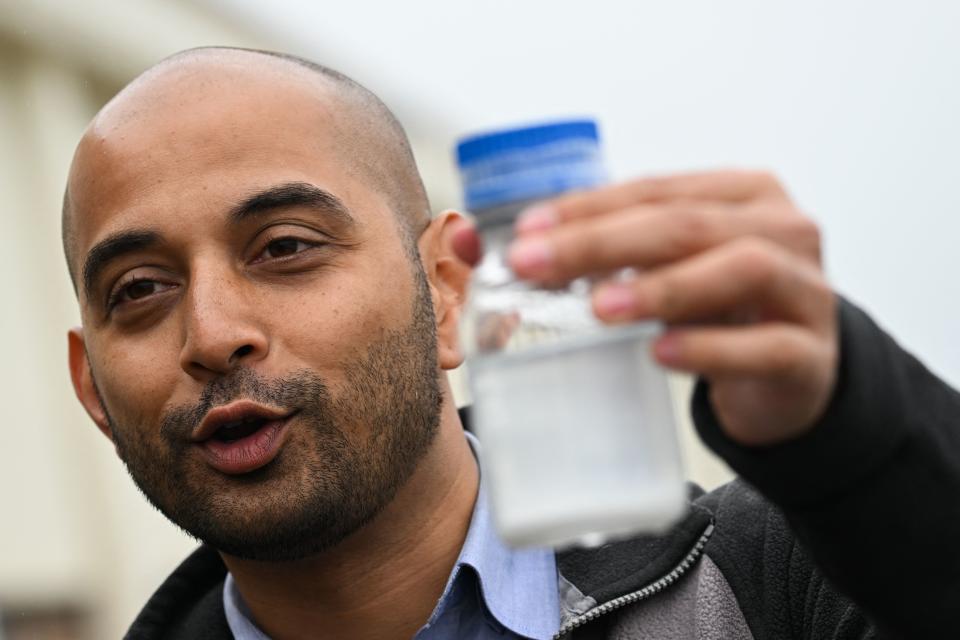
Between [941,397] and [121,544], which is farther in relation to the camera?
[121,544]

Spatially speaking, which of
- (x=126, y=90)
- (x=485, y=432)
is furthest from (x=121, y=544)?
(x=485, y=432)

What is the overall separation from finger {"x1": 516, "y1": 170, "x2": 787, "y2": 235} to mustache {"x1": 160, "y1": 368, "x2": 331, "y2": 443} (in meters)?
1.27

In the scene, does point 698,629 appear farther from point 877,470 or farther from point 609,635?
point 877,470

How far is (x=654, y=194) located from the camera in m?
1.84

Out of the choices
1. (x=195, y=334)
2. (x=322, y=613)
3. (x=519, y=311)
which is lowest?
(x=322, y=613)

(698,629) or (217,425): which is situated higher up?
(217,425)

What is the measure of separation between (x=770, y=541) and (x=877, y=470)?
1.13 metres

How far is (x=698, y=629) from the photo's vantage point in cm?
296

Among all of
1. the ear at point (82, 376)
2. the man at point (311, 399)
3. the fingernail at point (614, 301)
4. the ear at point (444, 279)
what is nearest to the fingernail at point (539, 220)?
the fingernail at point (614, 301)

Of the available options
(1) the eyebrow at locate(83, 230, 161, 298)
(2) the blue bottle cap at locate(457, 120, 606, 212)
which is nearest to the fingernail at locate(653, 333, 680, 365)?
(2) the blue bottle cap at locate(457, 120, 606, 212)

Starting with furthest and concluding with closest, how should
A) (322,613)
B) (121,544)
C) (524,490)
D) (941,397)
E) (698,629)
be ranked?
1. (121,544)
2. (322,613)
3. (698,629)
4. (941,397)
5. (524,490)

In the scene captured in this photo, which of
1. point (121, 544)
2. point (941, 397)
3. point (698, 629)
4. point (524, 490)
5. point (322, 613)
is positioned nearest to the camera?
point (524, 490)

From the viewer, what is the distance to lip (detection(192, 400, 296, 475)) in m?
3.00

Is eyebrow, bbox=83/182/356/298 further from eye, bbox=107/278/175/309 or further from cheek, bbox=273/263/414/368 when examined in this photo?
cheek, bbox=273/263/414/368
